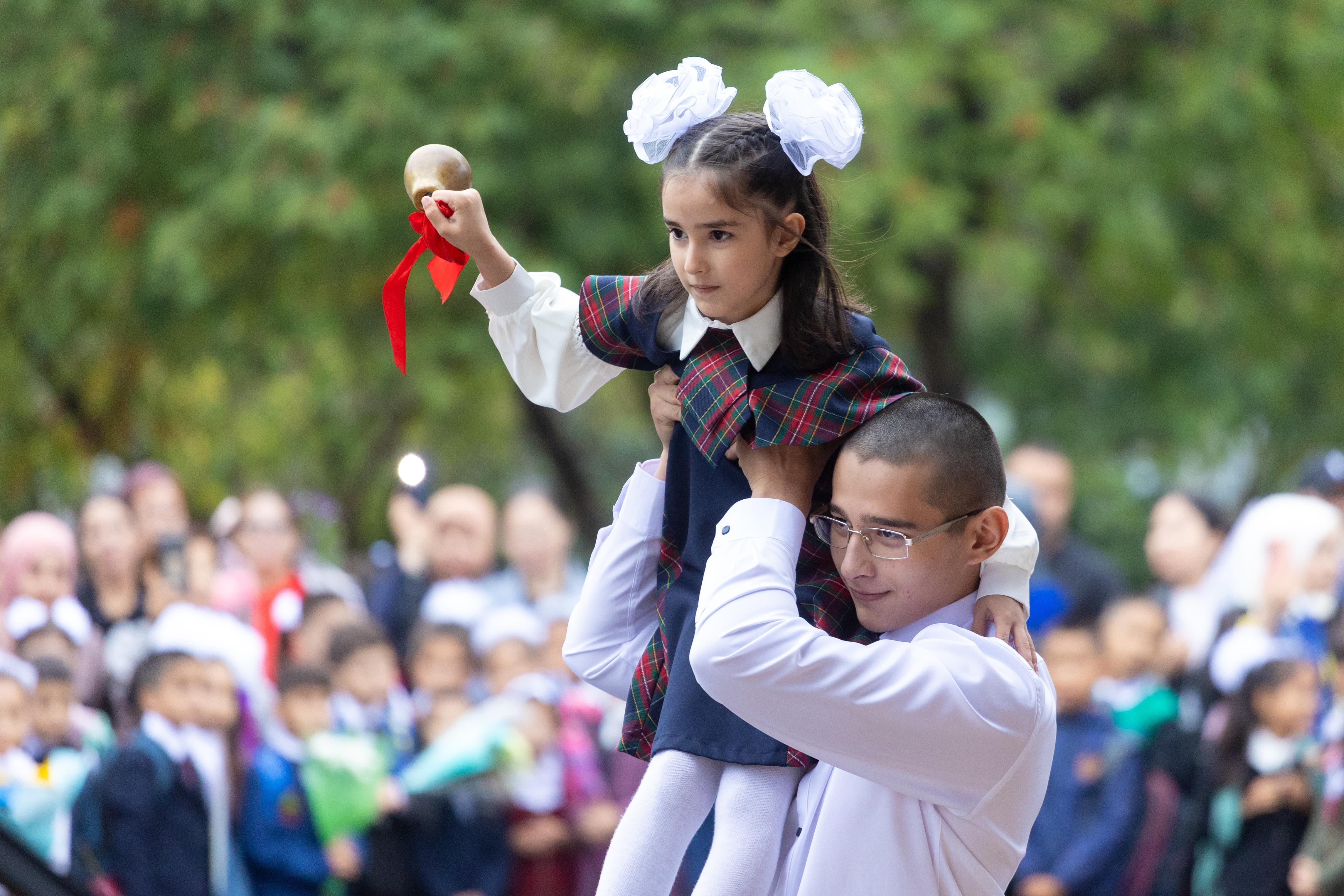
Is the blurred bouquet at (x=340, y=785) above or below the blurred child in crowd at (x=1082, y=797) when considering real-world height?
above

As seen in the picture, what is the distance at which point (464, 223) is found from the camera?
5.96 ft

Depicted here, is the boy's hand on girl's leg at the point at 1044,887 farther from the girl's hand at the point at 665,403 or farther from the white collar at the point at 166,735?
the girl's hand at the point at 665,403

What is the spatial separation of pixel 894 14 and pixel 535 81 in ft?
6.20

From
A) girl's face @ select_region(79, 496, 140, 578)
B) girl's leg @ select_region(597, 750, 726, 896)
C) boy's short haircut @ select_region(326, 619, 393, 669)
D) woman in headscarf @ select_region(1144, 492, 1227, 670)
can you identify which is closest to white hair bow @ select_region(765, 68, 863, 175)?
girl's leg @ select_region(597, 750, 726, 896)

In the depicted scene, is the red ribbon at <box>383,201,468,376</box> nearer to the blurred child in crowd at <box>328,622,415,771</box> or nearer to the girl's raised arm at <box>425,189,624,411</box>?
the girl's raised arm at <box>425,189,624,411</box>

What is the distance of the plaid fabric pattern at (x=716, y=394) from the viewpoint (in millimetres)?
1829

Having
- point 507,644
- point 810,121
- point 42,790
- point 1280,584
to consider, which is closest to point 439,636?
point 507,644

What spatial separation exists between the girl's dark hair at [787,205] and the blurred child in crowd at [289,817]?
10.2ft

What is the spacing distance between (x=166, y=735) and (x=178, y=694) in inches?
4.9

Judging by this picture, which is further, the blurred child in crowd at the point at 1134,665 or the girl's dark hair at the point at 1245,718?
the blurred child in crowd at the point at 1134,665

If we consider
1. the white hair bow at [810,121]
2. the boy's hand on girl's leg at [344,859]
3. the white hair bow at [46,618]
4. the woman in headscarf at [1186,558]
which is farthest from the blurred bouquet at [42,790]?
the woman in headscarf at [1186,558]

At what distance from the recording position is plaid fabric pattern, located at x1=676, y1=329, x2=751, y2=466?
183cm

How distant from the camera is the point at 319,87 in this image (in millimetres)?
6766

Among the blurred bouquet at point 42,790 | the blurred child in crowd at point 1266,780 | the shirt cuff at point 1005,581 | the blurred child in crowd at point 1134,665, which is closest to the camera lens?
the shirt cuff at point 1005,581
